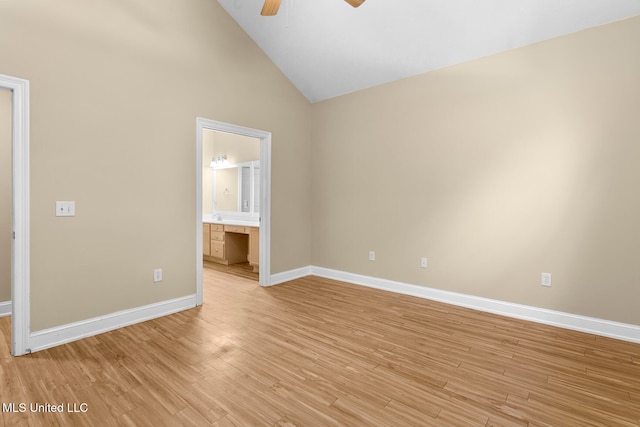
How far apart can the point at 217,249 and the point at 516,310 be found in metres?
4.57

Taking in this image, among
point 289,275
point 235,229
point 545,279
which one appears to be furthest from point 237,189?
point 545,279

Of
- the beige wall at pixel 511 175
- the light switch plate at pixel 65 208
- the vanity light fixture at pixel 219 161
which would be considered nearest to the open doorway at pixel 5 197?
the light switch plate at pixel 65 208

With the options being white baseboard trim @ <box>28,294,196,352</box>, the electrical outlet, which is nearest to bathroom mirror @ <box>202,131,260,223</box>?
white baseboard trim @ <box>28,294,196,352</box>

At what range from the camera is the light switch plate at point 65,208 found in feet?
→ 8.30

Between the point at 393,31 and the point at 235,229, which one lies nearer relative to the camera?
the point at 393,31

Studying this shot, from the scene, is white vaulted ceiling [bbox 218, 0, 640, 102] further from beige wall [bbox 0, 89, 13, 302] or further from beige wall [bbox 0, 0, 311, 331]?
beige wall [bbox 0, 89, 13, 302]

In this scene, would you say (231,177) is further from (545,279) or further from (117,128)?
(545,279)

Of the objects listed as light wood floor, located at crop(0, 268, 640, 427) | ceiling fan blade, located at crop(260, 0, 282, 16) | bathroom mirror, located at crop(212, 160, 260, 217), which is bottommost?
light wood floor, located at crop(0, 268, 640, 427)

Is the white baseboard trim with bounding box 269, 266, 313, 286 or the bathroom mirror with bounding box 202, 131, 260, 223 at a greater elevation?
the bathroom mirror with bounding box 202, 131, 260, 223

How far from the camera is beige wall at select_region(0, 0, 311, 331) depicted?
245 centimetres

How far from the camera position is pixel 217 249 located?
18.7ft

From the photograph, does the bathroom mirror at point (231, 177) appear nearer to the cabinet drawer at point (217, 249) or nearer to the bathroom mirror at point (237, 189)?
the bathroom mirror at point (237, 189)

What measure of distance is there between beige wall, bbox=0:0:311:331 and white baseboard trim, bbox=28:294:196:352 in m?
0.06

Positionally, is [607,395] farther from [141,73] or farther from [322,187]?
[141,73]
